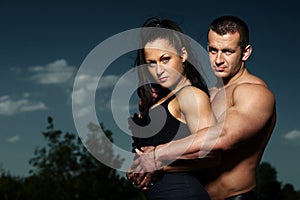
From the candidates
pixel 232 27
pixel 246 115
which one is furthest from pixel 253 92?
pixel 232 27

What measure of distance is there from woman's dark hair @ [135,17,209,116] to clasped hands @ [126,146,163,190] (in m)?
0.41

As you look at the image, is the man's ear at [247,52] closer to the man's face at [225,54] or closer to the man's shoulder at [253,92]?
the man's face at [225,54]

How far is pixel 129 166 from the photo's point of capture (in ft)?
13.8

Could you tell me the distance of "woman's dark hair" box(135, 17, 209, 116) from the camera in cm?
420

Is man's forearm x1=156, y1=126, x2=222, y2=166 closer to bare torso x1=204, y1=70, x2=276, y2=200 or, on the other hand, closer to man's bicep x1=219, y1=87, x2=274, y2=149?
man's bicep x1=219, y1=87, x2=274, y2=149

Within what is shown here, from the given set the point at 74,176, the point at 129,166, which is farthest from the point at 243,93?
the point at 74,176

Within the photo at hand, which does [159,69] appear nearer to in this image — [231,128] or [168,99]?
[168,99]

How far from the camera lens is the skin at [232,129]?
12.8ft

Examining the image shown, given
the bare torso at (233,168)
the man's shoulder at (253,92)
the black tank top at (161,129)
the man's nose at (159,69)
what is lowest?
the bare torso at (233,168)

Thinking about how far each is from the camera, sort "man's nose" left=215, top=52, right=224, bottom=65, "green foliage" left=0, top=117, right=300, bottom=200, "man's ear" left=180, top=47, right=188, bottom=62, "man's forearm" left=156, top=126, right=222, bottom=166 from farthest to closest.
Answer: "green foliage" left=0, top=117, right=300, bottom=200, "man's nose" left=215, top=52, right=224, bottom=65, "man's ear" left=180, top=47, right=188, bottom=62, "man's forearm" left=156, top=126, right=222, bottom=166

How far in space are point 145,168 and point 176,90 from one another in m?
0.60

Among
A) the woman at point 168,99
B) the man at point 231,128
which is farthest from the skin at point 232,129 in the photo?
the woman at point 168,99

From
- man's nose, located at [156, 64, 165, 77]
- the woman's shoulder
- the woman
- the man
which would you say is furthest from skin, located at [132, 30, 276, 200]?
man's nose, located at [156, 64, 165, 77]

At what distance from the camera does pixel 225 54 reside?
4.41m
